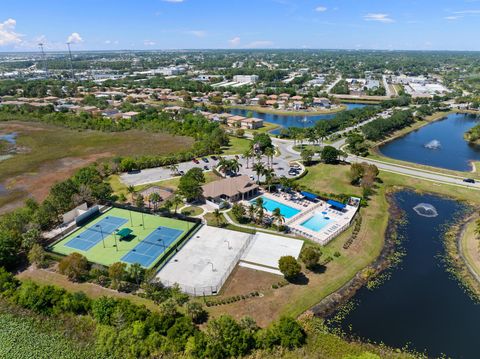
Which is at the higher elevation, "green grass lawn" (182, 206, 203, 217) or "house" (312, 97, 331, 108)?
"house" (312, 97, 331, 108)

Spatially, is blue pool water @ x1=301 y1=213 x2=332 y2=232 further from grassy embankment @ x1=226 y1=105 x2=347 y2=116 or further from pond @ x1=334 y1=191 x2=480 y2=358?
grassy embankment @ x1=226 y1=105 x2=347 y2=116

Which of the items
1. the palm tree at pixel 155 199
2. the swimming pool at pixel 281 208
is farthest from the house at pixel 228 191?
the palm tree at pixel 155 199

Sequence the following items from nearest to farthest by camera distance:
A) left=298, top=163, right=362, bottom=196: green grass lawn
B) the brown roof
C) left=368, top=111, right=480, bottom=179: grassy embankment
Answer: the brown roof
left=298, top=163, right=362, bottom=196: green grass lawn
left=368, top=111, right=480, bottom=179: grassy embankment

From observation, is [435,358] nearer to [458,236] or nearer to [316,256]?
[316,256]

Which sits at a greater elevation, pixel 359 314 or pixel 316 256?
pixel 316 256

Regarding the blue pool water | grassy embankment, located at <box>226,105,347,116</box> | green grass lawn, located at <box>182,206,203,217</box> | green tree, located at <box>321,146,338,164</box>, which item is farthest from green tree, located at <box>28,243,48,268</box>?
grassy embankment, located at <box>226,105,347,116</box>

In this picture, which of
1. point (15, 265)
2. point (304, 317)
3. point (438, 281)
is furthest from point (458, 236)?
point (15, 265)
